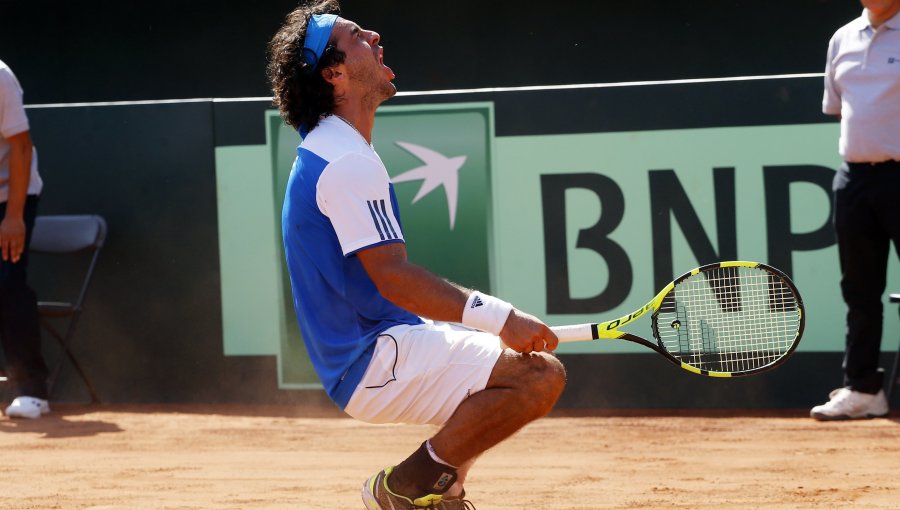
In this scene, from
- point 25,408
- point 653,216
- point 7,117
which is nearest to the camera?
point 7,117

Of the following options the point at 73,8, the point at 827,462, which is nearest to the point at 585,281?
the point at 827,462

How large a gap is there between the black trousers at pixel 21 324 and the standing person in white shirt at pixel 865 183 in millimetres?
4175

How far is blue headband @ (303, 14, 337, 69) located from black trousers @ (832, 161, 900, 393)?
3406mm

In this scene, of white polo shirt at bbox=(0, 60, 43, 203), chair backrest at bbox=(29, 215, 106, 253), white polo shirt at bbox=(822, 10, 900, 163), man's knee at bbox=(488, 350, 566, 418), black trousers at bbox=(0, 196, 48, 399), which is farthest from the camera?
chair backrest at bbox=(29, 215, 106, 253)

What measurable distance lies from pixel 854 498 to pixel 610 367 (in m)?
2.42

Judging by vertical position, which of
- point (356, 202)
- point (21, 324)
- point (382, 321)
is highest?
point (356, 202)

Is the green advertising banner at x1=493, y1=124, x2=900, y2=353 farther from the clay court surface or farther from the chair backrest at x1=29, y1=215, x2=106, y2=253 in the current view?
the chair backrest at x1=29, y1=215, x2=106, y2=253

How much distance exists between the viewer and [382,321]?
3.77 metres

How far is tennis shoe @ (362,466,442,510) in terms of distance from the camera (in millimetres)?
3658

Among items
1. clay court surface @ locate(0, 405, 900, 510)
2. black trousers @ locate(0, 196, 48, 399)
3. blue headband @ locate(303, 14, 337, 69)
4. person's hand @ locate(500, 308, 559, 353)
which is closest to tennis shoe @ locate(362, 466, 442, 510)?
person's hand @ locate(500, 308, 559, 353)

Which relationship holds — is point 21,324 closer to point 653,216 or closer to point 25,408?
point 25,408

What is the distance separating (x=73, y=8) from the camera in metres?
11.3

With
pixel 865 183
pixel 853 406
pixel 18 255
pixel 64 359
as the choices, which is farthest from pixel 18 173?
pixel 853 406

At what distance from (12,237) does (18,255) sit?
126 mm
